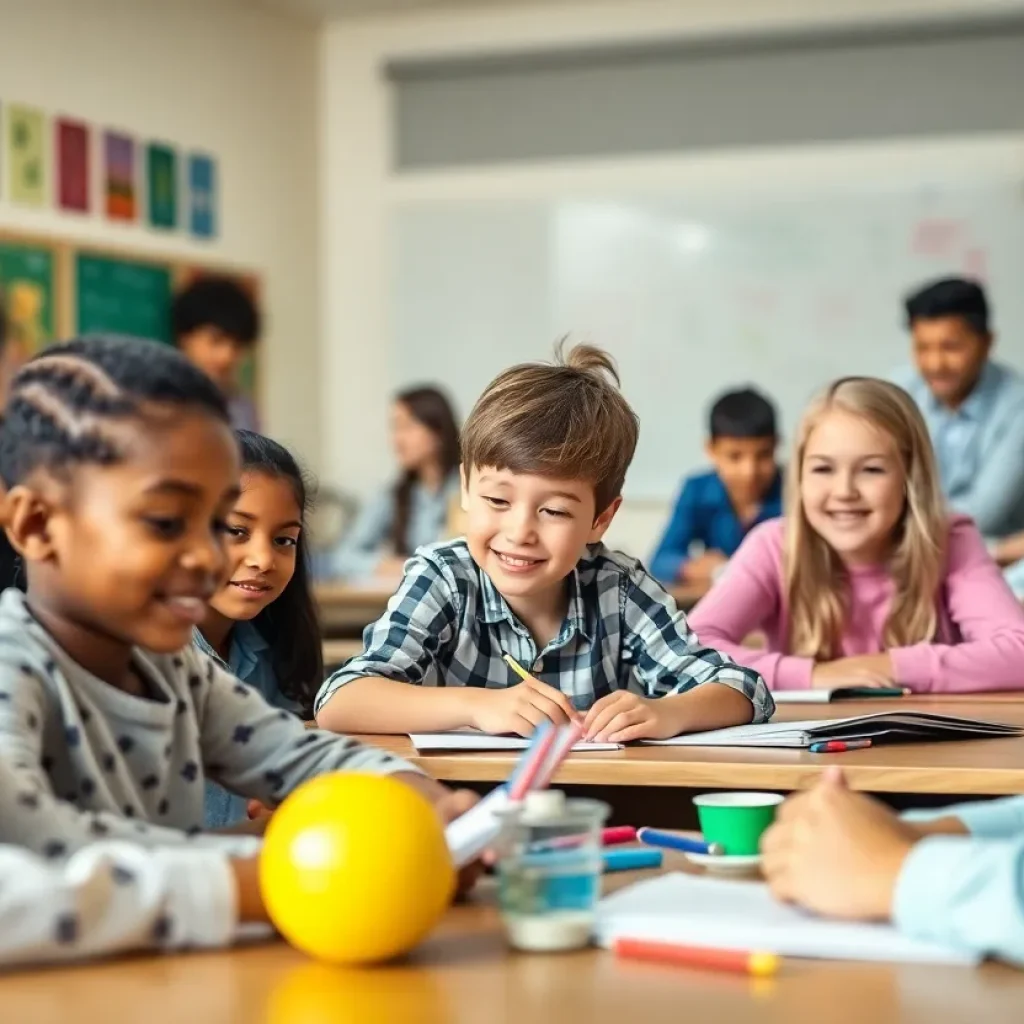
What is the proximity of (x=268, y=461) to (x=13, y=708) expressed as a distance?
42.1 inches

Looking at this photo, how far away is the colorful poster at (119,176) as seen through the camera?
5805mm

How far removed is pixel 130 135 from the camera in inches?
232

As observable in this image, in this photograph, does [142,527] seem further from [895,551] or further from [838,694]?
[895,551]

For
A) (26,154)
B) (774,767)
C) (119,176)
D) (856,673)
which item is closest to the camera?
(774,767)

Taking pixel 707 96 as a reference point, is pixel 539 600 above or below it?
below

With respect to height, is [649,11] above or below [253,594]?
above

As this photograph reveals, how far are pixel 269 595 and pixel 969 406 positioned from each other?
2.94 metres

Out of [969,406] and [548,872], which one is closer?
[548,872]

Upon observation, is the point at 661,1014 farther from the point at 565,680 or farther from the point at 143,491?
the point at 565,680

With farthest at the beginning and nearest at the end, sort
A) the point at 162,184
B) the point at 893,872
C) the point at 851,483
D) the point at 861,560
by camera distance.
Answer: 1. the point at 162,184
2. the point at 861,560
3. the point at 851,483
4. the point at 893,872

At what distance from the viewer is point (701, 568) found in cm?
463

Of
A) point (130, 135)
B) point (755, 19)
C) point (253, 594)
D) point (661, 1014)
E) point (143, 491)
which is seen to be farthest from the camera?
point (755, 19)

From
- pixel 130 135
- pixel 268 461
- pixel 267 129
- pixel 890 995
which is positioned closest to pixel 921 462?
pixel 268 461

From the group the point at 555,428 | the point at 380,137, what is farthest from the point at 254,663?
the point at 380,137
